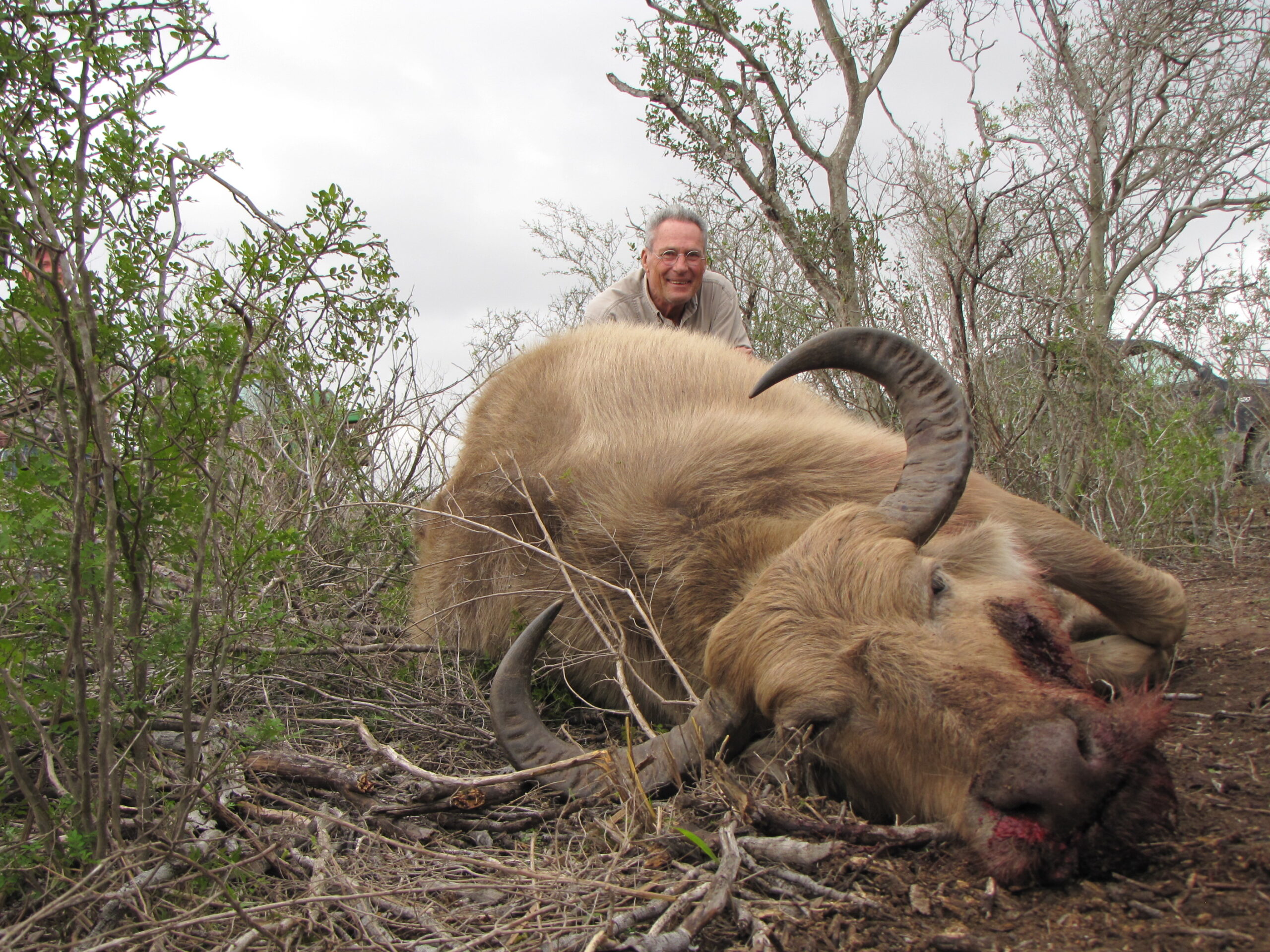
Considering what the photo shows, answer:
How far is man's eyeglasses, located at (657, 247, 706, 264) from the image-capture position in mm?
6816

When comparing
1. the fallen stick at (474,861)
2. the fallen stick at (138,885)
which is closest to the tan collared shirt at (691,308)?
the fallen stick at (474,861)

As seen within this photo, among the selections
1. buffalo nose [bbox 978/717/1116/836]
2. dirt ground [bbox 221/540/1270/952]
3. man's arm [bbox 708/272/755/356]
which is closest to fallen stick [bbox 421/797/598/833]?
dirt ground [bbox 221/540/1270/952]

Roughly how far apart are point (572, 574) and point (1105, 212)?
10.8m

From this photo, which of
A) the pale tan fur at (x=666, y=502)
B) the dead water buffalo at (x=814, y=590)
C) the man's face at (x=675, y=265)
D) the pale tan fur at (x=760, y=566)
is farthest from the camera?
the man's face at (x=675, y=265)

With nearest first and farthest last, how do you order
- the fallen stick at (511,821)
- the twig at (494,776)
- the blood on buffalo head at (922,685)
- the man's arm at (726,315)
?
the blood on buffalo head at (922,685), the twig at (494,776), the fallen stick at (511,821), the man's arm at (726,315)

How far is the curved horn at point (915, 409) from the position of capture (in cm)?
294

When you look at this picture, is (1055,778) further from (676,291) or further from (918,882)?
(676,291)

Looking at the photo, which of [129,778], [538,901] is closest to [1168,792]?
[538,901]

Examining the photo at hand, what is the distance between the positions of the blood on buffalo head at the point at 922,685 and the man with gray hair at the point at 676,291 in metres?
3.58

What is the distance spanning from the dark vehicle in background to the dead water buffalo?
4.23m

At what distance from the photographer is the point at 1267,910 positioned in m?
1.75

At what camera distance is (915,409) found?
319 cm

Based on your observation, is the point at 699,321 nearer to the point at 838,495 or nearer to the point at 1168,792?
the point at 838,495

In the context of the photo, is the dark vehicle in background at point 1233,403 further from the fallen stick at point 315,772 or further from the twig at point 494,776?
the fallen stick at point 315,772
